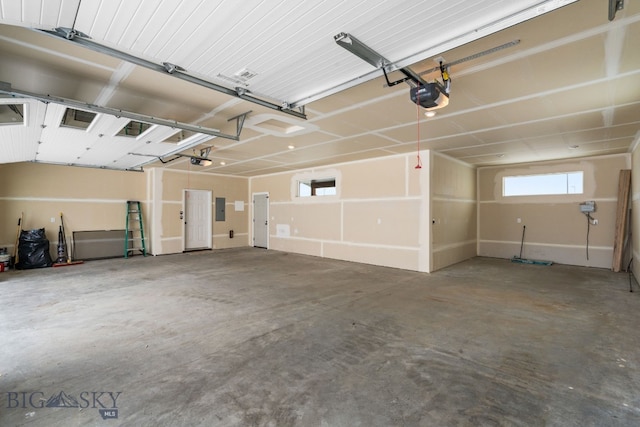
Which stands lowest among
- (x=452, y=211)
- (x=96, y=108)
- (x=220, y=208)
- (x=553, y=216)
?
(x=553, y=216)

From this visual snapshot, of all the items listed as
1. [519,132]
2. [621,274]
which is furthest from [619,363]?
[621,274]

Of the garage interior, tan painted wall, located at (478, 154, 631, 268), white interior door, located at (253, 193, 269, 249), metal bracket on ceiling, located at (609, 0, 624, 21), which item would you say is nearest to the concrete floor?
the garage interior

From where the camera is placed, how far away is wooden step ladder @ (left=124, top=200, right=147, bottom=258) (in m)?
8.41

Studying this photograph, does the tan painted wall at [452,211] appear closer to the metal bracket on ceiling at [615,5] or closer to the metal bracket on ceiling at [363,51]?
the metal bracket on ceiling at [363,51]

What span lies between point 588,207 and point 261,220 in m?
9.36

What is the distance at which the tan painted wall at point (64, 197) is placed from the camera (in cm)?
670

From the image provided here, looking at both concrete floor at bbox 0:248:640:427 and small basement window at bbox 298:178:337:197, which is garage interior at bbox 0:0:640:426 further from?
small basement window at bbox 298:178:337:197

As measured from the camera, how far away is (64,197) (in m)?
7.40

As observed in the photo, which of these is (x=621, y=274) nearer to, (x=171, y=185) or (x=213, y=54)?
(x=213, y=54)

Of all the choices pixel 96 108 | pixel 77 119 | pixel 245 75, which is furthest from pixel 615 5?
pixel 77 119

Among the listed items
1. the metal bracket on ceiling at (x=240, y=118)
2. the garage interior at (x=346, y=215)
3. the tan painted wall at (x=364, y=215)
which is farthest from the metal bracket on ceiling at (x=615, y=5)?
the tan painted wall at (x=364, y=215)

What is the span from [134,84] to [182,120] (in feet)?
4.18

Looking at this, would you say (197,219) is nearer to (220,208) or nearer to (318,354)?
(220,208)

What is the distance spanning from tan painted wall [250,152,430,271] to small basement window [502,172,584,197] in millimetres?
3697
